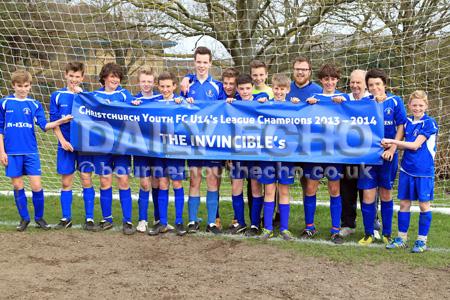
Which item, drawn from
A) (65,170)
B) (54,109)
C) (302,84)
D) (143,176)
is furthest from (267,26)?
(65,170)

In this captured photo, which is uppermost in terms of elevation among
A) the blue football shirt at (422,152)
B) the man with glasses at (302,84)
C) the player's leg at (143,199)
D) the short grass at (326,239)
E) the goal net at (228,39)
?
the goal net at (228,39)

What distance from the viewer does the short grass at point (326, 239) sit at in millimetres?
4211

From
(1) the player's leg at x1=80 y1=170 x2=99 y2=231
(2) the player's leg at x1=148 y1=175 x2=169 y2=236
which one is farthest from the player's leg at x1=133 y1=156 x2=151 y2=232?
(1) the player's leg at x1=80 y1=170 x2=99 y2=231

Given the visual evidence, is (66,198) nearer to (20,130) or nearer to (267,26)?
(20,130)

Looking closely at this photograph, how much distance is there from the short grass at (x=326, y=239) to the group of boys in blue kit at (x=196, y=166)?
17 cm

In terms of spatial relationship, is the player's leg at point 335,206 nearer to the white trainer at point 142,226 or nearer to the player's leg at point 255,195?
the player's leg at point 255,195

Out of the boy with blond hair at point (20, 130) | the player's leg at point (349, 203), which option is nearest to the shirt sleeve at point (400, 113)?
the player's leg at point (349, 203)

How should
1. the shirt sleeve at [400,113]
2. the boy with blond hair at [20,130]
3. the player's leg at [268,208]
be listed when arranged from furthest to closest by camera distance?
the boy with blond hair at [20,130] < the player's leg at [268,208] < the shirt sleeve at [400,113]

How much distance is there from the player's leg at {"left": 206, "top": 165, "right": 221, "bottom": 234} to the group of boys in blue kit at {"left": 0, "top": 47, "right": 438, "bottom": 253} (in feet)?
0.03

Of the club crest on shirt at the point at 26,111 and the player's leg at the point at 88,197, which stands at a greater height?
the club crest on shirt at the point at 26,111

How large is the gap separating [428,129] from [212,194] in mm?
2174

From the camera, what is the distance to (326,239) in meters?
4.88

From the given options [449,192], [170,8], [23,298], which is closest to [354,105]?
[23,298]

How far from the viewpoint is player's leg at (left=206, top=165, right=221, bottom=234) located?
4.97 metres
